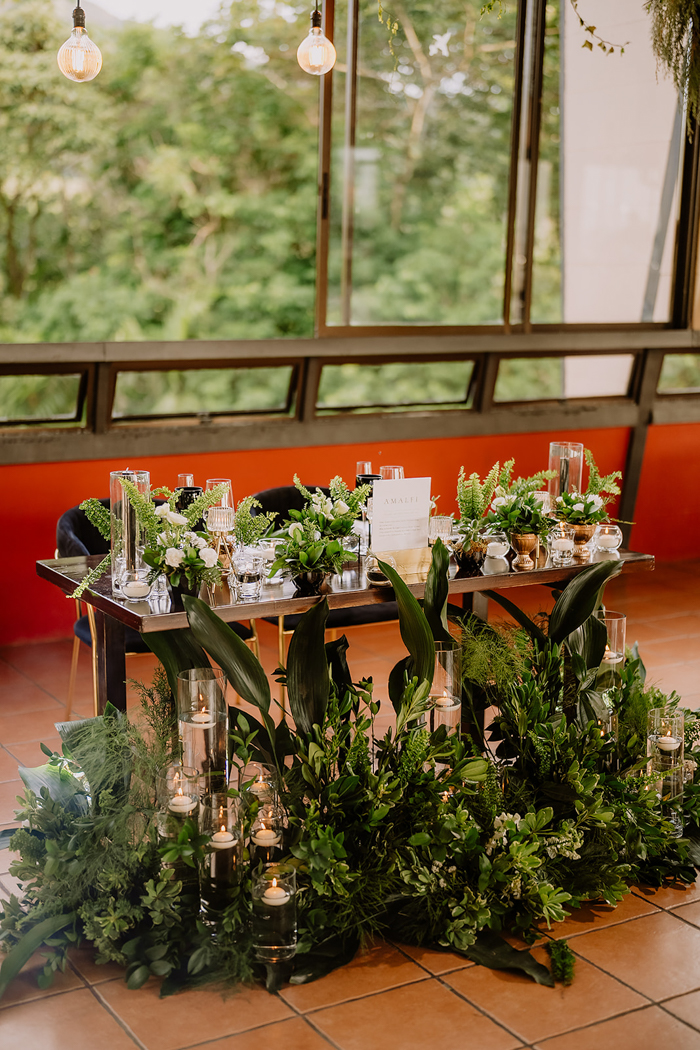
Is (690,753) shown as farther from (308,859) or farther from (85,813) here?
(85,813)

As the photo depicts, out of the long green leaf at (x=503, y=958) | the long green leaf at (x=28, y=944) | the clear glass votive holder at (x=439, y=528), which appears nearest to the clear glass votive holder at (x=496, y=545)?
the clear glass votive holder at (x=439, y=528)

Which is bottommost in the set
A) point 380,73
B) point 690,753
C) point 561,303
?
point 690,753

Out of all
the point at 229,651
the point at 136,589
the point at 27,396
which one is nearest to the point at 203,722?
the point at 229,651

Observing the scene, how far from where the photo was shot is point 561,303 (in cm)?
649

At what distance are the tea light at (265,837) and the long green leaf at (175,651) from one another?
49 centimetres

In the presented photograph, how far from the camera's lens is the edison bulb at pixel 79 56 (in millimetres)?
3189

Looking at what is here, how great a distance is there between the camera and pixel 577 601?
10.2 ft

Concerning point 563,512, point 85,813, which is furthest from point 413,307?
point 85,813

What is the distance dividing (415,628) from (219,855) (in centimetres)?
77

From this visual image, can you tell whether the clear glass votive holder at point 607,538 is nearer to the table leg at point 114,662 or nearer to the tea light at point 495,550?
the tea light at point 495,550

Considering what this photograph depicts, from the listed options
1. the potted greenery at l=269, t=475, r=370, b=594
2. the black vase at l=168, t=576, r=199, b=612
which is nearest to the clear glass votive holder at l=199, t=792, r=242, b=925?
the black vase at l=168, t=576, r=199, b=612

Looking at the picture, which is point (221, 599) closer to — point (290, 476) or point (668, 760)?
point (668, 760)

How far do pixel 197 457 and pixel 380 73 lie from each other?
27.7ft

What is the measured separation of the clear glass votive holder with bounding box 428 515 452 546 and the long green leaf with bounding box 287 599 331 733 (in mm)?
530
